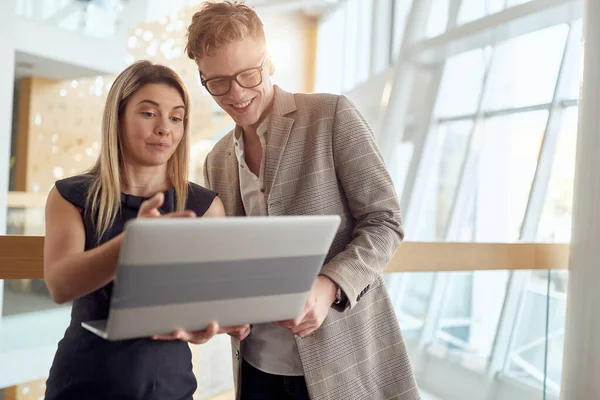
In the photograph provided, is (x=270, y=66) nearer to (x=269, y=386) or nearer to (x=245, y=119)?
(x=245, y=119)

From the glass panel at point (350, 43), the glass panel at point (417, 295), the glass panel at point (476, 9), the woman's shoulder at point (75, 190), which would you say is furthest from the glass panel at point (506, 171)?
the woman's shoulder at point (75, 190)

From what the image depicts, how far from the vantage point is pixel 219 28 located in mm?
1325

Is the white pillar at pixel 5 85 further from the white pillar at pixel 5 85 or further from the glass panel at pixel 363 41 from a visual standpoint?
the glass panel at pixel 363 41

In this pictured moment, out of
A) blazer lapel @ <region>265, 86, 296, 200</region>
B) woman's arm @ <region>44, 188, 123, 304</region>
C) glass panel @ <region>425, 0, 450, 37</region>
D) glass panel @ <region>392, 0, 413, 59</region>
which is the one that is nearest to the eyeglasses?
blazer lapel @ <region>265, 86, 296, 200</region>

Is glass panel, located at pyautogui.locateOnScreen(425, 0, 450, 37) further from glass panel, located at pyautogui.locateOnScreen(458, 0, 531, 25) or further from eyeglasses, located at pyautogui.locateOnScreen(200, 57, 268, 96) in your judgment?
eyeglasses, located at pyautogui.locateOnScreen(200, 57, 268, 96)

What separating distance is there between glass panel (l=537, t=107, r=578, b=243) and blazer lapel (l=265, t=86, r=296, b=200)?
4488 millimetres

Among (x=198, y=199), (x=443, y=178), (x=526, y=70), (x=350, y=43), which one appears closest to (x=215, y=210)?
(x=198, y=199)

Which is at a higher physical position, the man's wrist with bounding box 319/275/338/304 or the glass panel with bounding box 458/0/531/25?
the glass panel with bounding box 458/0/531/25

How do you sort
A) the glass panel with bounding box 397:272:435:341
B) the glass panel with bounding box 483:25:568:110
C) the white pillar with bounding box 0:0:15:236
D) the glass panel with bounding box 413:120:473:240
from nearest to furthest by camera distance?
the glass panel with bounding box 483:25:568:110, the glass panel with bounding box 397:272:435:341, the white pillar with bounding box 0:0:15:236, the glass panel with bounding box 413:120:473:240

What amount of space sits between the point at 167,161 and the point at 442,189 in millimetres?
6298

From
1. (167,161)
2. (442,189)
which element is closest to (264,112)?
(167,161)

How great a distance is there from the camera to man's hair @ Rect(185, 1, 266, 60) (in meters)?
1.33

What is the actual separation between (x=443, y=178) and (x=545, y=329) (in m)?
4.95

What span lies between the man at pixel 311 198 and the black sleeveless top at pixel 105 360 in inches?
11.3
